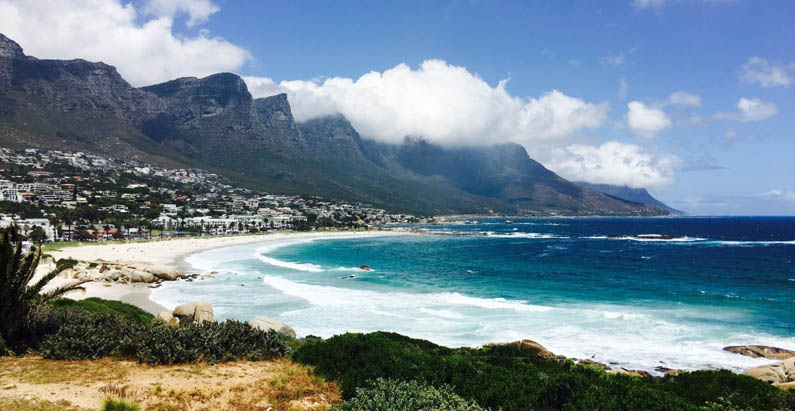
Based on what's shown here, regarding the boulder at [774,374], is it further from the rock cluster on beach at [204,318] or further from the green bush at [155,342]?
the rock cluster on beach at [204,318]

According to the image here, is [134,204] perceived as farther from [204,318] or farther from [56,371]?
[56,371]

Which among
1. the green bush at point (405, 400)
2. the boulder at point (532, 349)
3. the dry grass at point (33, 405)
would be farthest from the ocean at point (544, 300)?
the dry grass at point (33, 405)

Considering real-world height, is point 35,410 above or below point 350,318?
above

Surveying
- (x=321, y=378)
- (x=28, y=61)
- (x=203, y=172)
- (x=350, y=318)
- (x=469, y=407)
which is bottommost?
(x=350, y=318)

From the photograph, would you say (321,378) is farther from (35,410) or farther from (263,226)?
(263,226)

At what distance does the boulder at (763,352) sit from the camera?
20.6 m

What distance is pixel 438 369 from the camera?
30.2ft

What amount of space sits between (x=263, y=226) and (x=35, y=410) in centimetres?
12921

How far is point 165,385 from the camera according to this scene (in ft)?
27.8

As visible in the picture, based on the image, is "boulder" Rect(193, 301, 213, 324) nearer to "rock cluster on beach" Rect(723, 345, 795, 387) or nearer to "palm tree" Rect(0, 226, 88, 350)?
"palm tree" Rect(0, 226, 88, 350)

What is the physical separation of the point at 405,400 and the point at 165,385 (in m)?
5.37

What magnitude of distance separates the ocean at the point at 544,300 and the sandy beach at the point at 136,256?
2.32 m

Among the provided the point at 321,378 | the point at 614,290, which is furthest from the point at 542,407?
the point at 614,290

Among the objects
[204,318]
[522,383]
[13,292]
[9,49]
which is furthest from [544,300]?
[9,49]
